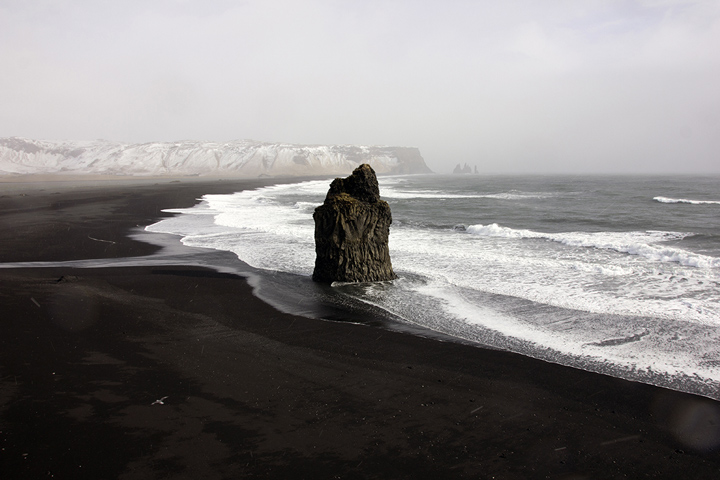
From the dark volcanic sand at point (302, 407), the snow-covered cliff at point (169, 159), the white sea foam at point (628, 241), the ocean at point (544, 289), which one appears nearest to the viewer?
the dark volcanic sand at point (302, 407)

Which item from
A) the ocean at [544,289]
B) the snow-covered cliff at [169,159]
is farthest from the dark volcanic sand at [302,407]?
the snow-covered cliff at [169,159]

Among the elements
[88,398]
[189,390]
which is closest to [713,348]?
[189,390]

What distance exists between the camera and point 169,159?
14675 centimetres

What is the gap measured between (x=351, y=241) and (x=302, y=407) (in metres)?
5.44

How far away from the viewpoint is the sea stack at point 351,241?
30.5 feet

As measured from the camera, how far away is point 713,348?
602 cm

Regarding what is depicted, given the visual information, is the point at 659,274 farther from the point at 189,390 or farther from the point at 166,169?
the point at 166,169

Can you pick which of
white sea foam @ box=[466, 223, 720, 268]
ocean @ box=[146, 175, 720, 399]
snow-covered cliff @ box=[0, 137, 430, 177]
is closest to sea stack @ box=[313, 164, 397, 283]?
ocean @ box=[146, 175, 720, 399]

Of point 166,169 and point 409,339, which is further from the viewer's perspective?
point 166,169

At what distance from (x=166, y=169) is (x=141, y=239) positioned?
136120 mm

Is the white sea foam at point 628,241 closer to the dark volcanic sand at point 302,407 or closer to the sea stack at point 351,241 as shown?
the sea stack at point 351,241

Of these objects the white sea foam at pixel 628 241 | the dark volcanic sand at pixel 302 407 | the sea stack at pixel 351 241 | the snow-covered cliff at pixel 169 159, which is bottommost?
the dark volcanic sand at pixel 302 407

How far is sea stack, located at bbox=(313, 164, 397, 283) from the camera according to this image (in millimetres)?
9305

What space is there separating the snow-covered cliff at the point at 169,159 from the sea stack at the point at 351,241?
130826 millimetres
